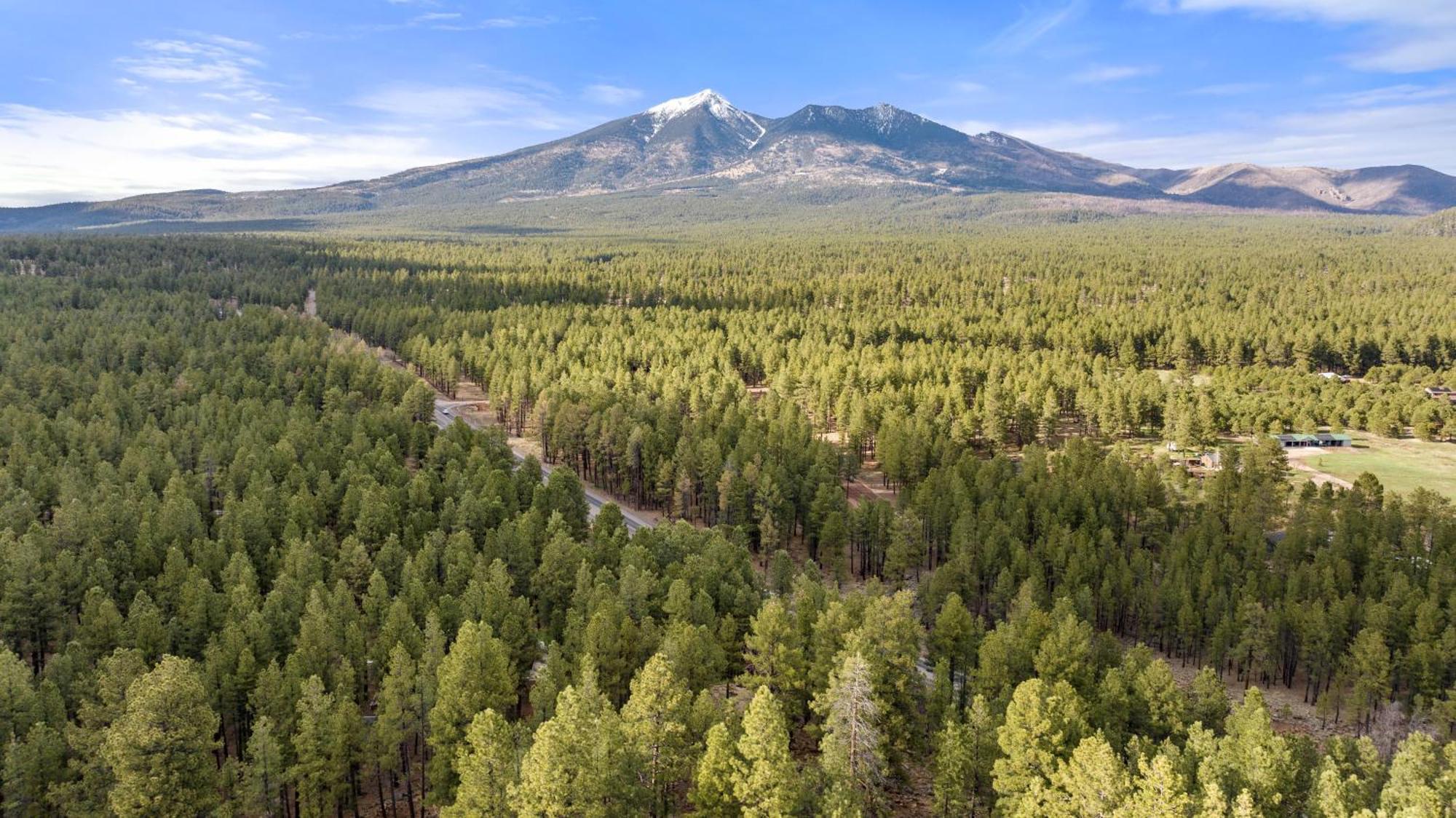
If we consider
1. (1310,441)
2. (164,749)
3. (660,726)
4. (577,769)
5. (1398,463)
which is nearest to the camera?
(577,769)

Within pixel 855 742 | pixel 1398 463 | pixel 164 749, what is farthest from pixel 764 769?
pixel 1398 463

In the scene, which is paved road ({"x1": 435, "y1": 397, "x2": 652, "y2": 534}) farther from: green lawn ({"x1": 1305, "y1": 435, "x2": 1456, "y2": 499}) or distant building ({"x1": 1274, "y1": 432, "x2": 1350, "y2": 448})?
distant building ({"x1": 1274, "y1": 432, "x2": 1350, "y2": 448})

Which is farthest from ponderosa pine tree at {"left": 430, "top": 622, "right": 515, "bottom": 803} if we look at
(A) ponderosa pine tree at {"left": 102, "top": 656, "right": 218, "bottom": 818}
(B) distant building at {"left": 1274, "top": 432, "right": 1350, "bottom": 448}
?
(B) distant building at {"left": 1274, "top": 432, "right": 1350, "bottom": 448}

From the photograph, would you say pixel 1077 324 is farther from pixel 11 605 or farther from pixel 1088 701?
pixel 11 605

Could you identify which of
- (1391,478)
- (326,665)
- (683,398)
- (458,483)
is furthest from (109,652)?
(1391,478)

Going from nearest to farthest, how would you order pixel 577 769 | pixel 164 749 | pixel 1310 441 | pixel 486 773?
pixel 577 769
pixel 486 773
pixel 164 749
pixel 1310 441

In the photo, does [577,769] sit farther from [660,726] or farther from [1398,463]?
[1398,463]
